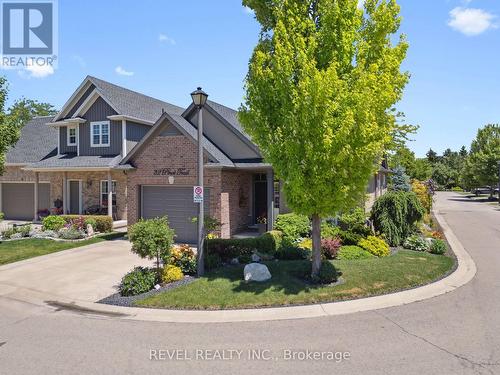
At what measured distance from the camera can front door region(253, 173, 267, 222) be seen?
1814 centimetres

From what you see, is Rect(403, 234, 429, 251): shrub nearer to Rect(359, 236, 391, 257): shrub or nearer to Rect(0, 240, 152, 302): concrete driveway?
Rect(359, 236, 391, 257): shrub

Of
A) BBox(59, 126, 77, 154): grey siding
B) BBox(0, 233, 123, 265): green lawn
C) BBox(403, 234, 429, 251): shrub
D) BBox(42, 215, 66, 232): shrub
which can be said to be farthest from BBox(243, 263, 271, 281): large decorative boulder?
BBox(59, 126, 77, 154): grey siding

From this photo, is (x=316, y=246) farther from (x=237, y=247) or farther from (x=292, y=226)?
(x=292, y=226)

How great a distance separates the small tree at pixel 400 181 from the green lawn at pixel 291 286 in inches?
590

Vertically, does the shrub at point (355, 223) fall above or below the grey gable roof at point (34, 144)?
below

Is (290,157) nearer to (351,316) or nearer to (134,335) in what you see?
(351,316)

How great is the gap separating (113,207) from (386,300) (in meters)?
18.1

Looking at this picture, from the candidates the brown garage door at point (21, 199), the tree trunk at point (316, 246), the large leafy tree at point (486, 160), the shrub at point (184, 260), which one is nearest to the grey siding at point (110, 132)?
the brown garage door at point (21, 199)

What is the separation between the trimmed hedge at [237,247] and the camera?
12375 mm

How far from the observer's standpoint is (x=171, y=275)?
10094mm

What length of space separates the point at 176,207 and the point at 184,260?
18.8 ft

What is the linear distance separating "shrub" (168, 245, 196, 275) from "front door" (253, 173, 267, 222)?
709 centimetres

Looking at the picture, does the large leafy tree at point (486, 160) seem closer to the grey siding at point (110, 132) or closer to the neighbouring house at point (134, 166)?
the neighbouring house at point (134, 166)

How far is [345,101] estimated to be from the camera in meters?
8.45
